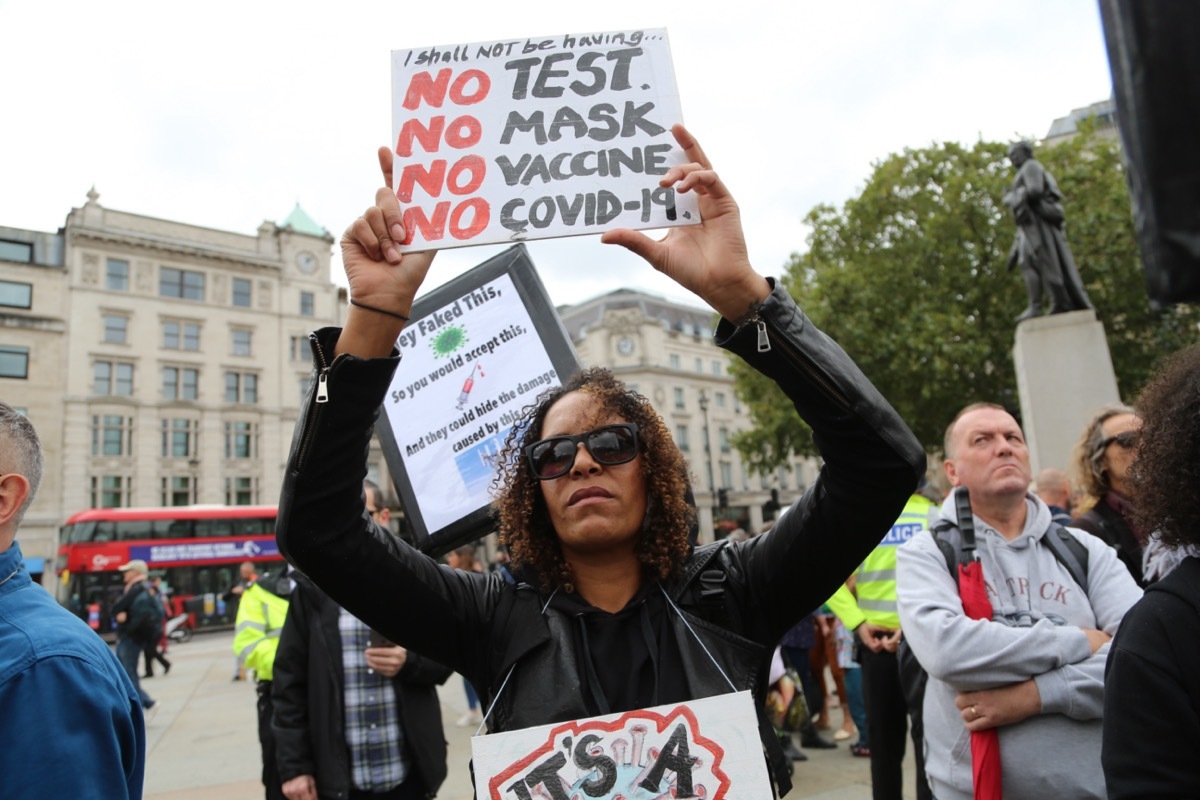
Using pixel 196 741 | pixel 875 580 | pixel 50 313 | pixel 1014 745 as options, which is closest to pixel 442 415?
pixel 1014 745

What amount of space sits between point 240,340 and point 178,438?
6353mm

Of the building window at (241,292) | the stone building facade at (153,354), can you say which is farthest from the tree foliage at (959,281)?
the building window at (241,292)

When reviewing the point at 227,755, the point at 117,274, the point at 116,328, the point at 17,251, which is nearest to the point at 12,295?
the point at 17,251

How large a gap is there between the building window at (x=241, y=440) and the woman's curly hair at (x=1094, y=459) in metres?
46.1

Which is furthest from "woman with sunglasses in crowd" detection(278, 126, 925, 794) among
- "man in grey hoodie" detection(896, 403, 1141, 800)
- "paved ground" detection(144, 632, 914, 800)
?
"paved ground" detection(144, 632, 914, 800)

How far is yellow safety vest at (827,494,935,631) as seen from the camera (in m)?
4.68

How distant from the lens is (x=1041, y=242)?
1025 centimetres

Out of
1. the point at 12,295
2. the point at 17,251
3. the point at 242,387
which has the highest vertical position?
the point at 17,251

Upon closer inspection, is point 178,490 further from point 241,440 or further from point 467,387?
point 467,387

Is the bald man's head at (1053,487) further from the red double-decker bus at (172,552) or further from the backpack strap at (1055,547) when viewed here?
the red double-decker bus at (172,552)

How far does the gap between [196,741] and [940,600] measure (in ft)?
27.8

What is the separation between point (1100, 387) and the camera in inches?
369

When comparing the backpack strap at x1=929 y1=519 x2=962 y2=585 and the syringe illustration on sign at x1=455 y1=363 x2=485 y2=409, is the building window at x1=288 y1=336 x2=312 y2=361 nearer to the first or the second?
the syringe illustration on sign at x1=455 y1=363 x2=485 y2=409

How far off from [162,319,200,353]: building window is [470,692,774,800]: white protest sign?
48.3 meters
